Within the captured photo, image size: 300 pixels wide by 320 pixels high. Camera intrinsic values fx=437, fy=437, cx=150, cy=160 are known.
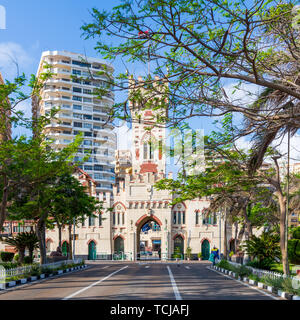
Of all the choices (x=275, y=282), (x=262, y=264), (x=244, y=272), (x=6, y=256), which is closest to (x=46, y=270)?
(x=244, y=272)

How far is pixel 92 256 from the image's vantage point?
2115 inches

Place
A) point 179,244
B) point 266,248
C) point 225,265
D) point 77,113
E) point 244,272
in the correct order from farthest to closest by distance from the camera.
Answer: point 77,113 < point 179,244 < point 225,265 < point 266,248 < point 244,272

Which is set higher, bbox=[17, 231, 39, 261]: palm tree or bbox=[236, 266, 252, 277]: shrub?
bbox=[17, 231, 39, 261]: palm tree

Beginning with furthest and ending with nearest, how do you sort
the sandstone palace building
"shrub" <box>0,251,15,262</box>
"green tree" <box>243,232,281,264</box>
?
the sandstone palace building → "shrub" <box>0,251,15,262</box> → "green tree" <box>243,232,281,264</box>

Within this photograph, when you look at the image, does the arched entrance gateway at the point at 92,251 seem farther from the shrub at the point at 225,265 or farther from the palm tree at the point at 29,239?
the shrub at the point at 225,265

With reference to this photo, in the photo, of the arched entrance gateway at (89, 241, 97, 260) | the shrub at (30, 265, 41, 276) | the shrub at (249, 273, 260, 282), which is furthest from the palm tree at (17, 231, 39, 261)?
the arched entrance gateway at (89, 241, 97, 260)

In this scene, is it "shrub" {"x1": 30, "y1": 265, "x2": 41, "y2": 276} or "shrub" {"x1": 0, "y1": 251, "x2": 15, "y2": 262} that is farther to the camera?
"shrub" {"x1": 0, "y1": 251, "x2": 15, "y2": 262}

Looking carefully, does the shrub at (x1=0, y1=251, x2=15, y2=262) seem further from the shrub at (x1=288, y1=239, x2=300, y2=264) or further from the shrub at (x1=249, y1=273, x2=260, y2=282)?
the shrub at (x1=249, y1=273, x2=260, y2=282)

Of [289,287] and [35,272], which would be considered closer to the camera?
[289,287]

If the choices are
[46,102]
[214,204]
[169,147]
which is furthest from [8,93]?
[46,102]

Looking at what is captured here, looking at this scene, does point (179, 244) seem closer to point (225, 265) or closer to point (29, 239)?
point (225, 265)

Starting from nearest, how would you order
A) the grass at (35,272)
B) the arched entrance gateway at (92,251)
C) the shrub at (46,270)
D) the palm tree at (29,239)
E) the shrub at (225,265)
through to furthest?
the grass at (35,272), the shrub at (46,270), the shrub at (225,265), the palm tree at (29,239), the arched entrance gateway at (92,251)

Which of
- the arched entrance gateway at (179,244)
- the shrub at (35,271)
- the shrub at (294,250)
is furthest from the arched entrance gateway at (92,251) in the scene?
the shrub at (35,271)

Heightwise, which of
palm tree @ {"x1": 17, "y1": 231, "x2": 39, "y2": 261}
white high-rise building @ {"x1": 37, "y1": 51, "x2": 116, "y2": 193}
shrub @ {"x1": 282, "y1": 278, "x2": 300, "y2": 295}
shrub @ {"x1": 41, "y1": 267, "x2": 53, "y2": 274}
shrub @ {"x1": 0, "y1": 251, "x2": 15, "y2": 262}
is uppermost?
white high-rise building @ {"x1": 37, "y1": 51, "x2": 116, "y2": 193}
